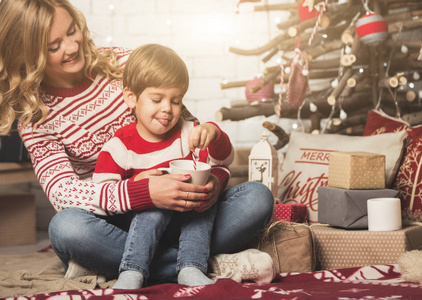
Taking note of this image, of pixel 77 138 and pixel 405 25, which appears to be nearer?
pixel 77 138

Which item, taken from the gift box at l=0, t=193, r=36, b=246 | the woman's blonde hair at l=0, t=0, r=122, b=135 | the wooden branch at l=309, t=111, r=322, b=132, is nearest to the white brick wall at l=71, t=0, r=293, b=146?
the wooden branch at l=309, t=111, r=322, b=132

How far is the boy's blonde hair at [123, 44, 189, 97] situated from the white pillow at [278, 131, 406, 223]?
30.3 inches

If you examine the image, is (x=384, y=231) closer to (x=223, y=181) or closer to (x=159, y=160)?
(x=223, y=181)

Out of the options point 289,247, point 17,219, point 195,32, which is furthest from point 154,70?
point 17,219

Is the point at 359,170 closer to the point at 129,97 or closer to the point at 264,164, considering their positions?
the point at 264,164

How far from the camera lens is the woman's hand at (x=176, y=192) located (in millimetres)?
1442

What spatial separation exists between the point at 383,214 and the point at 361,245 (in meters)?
0.12

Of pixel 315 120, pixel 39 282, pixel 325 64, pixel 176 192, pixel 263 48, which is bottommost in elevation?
pixel 39 282

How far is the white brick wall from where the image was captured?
2918 millimetres

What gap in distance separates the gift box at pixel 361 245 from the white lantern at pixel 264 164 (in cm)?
25

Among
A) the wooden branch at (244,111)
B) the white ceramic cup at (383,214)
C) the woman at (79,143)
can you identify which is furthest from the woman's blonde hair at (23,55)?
the white ceramic cup at (383,214)

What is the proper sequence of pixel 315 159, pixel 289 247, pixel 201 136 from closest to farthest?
pixel 201 136 < pixel 289 247 < pixel 315 159

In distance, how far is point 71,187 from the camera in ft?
5.25

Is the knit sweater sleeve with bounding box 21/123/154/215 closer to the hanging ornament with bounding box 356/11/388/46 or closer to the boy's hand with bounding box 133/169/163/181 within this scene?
the boy's hand with bounding box 133/169/163/181
